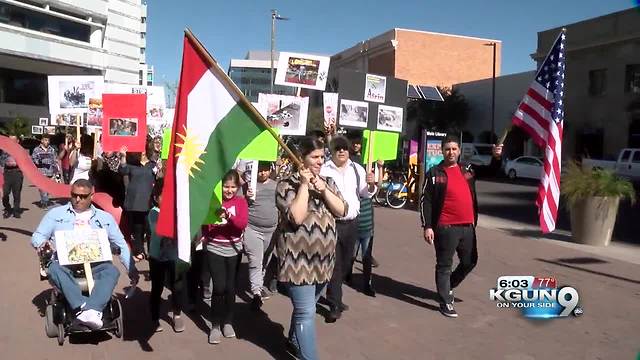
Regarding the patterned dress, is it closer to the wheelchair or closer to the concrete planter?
the wheelchair

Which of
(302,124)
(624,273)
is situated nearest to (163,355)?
(302,124)

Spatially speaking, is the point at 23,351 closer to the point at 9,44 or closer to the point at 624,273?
the point at 624,273

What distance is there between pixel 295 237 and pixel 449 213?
2.15 m

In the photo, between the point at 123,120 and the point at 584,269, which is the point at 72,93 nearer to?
the point at 123,120

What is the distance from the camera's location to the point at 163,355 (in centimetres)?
482

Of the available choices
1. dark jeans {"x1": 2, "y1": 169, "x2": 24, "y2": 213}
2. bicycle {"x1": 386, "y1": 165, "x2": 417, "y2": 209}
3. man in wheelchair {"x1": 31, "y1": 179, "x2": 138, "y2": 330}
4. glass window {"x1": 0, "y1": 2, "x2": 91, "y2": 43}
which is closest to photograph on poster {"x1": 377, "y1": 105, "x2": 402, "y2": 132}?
man in wheelchair {"x1": 31, "y1": 179, "x2": 138, "y2": 330}

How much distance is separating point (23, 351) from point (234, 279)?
176 cm

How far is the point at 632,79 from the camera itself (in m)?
31.2

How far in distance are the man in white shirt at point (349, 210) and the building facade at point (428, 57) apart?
5308 centimetres

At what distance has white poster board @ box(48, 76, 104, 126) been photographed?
10.0 metres

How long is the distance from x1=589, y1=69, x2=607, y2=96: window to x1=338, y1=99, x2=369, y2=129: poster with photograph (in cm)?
2843

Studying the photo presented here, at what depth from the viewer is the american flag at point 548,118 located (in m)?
6.42

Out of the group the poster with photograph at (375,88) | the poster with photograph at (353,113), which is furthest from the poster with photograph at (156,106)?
the poster with photograph at (375,88)

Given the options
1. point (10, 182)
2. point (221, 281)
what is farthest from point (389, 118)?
point (10, 182)
